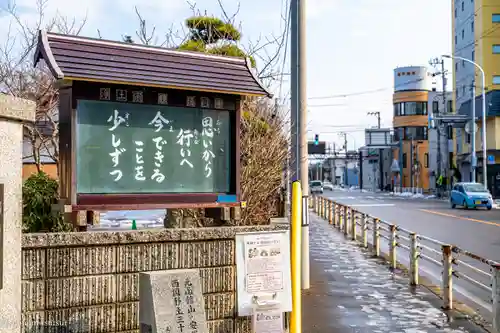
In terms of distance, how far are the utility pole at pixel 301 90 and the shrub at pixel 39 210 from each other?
14.8 ft

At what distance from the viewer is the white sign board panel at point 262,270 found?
625cm

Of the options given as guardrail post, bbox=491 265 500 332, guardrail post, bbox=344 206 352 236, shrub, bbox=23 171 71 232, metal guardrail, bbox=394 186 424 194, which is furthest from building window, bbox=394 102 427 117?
shrub, bbox=23 171 71 232

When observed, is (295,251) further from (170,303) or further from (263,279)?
(170,303)

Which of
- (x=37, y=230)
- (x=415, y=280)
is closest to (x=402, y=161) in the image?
(x=415, y=280)

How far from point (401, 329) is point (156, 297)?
14.3ft

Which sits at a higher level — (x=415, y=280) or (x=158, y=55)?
(x=158, y=55)

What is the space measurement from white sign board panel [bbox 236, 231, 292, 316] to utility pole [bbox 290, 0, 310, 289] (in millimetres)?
4985

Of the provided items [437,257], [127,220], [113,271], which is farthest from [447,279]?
[127,220]

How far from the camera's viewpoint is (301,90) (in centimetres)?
1162

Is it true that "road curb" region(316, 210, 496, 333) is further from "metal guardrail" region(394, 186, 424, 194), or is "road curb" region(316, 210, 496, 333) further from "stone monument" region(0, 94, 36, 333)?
"metal guardrail" region(394, 186, 424, 194)

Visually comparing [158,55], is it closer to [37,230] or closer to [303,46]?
[37,230]

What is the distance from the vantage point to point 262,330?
6332 mm

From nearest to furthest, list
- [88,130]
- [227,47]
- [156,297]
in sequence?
[156,297] → [88,130] → [227,47]

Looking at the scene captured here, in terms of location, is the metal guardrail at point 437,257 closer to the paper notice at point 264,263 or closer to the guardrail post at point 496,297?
the guardrail post at point 496,297
